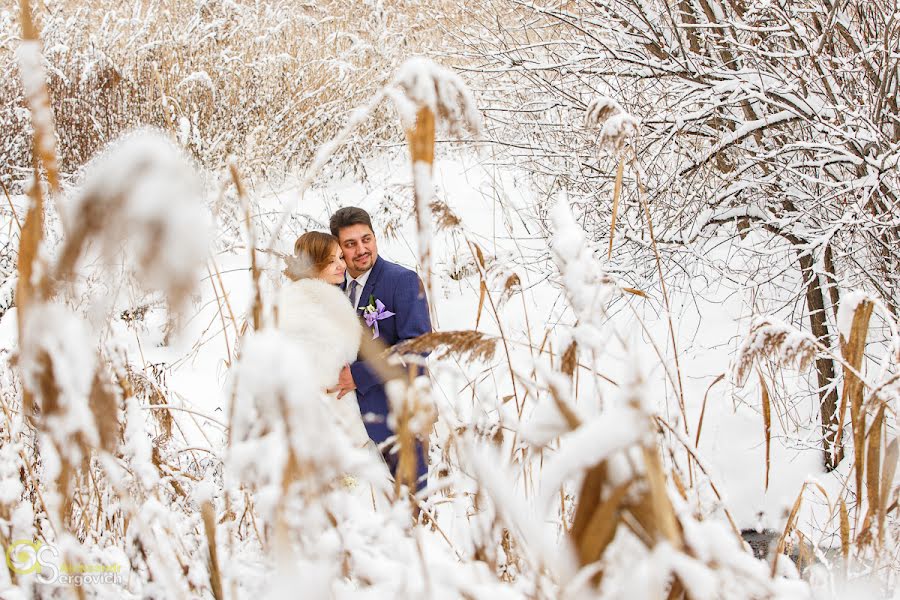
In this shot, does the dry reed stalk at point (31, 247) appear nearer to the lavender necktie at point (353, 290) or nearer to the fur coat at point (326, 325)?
the fur coat at point (326, 325)

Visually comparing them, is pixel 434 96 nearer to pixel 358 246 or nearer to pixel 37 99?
pixel 37 99

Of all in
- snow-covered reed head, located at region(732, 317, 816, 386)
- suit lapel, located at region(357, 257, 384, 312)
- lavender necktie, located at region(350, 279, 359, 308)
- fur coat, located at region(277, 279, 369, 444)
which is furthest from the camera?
lavender necktie, located at region(350, 279, 359, 308)

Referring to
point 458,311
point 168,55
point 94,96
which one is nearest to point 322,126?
point 168,55

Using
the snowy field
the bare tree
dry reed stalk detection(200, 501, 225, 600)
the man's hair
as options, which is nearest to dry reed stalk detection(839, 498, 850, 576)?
the snowy field

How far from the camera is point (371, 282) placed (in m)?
3.08

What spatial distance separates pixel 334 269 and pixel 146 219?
2689 millimetres

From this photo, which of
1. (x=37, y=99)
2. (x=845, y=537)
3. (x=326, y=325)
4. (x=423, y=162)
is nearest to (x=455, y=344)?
(x=423, y=162)

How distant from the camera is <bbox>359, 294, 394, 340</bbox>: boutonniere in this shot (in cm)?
293

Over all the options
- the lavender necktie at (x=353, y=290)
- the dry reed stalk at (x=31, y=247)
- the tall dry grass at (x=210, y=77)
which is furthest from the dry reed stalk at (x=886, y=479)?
the tall dry grass at (x=210, y=77)

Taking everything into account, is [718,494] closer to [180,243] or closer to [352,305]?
[180,243]

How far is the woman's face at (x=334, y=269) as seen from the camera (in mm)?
3016

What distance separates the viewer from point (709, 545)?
1.75 ft

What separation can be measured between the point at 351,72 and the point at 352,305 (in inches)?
166

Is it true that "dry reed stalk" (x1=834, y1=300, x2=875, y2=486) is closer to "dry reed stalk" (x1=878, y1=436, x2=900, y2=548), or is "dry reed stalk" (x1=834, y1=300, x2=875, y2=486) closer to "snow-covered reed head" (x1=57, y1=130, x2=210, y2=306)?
"dry reed stalk" (x1=878, y1=436, x2=900, y2=548)
